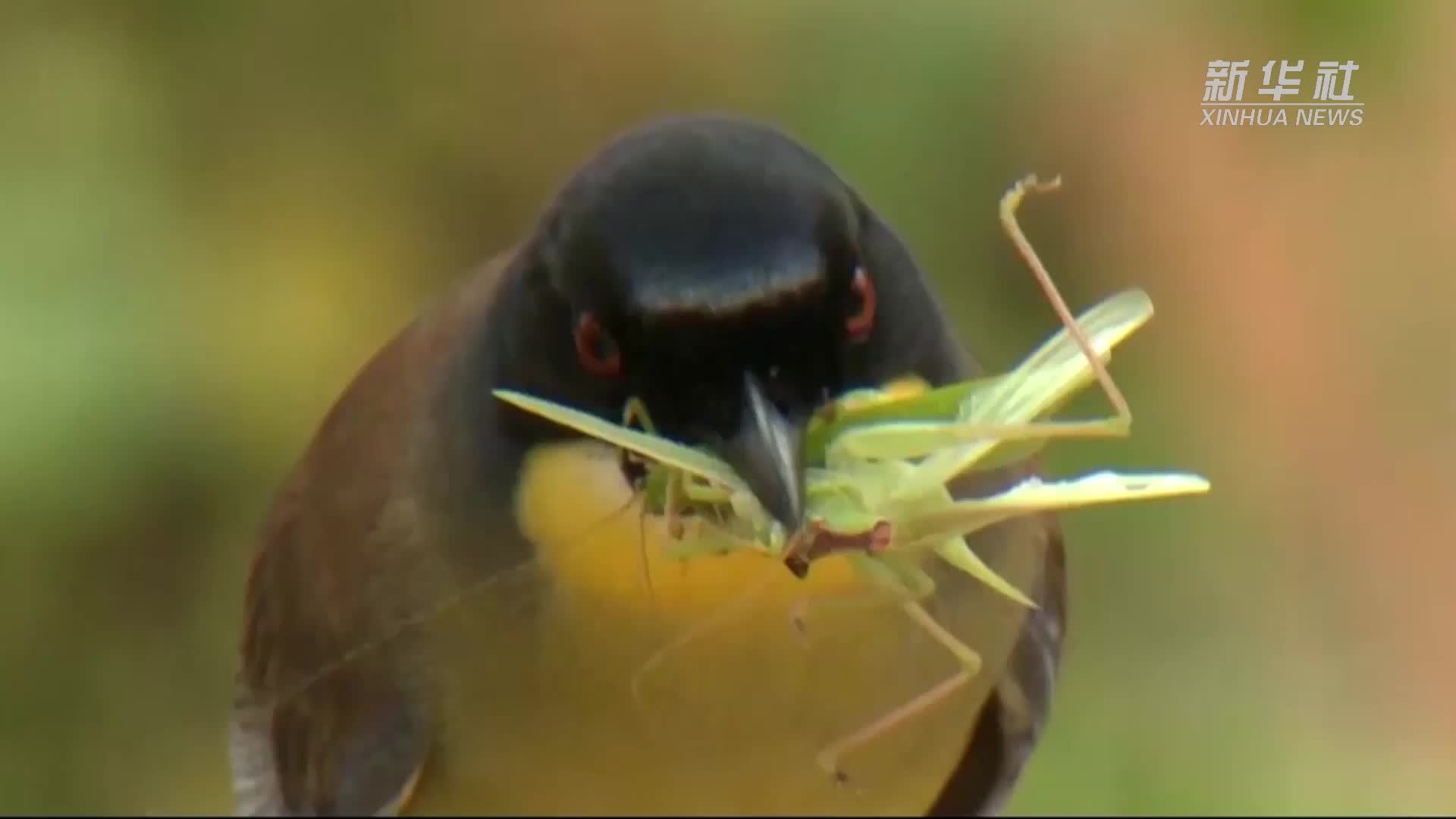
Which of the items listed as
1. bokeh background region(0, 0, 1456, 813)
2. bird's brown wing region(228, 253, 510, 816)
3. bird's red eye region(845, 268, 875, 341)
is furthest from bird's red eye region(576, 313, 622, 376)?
bokeh background region(0, 0, 1456, 813)

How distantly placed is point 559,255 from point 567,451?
0.43 ft

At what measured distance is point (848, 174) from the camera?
1867 millimetres

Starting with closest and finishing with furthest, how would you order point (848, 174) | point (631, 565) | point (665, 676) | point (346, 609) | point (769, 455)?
1. point (769, 455)
2. point (631, 565)
3. point (665, 676)
4. point (346, 609)
5. point (848, 174)

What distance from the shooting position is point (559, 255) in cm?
112

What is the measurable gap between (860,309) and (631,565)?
25cm

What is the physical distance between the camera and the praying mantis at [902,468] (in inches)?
38.2

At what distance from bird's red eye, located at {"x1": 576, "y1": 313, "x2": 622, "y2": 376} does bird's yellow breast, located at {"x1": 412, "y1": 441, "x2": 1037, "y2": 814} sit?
8 cm

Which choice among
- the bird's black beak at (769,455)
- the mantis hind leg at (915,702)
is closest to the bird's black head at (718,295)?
the bird's black beak at (769,455)

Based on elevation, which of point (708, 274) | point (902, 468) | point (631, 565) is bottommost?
point (631, 565)

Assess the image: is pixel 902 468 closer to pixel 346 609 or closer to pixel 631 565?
pixel 631 565

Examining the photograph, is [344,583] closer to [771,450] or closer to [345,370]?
[345,370]

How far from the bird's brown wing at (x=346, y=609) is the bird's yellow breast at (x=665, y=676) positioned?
59 millimetres

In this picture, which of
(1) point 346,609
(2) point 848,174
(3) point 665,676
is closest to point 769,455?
(3) point 665,676

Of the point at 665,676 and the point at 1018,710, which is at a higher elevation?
the point at 665,676
